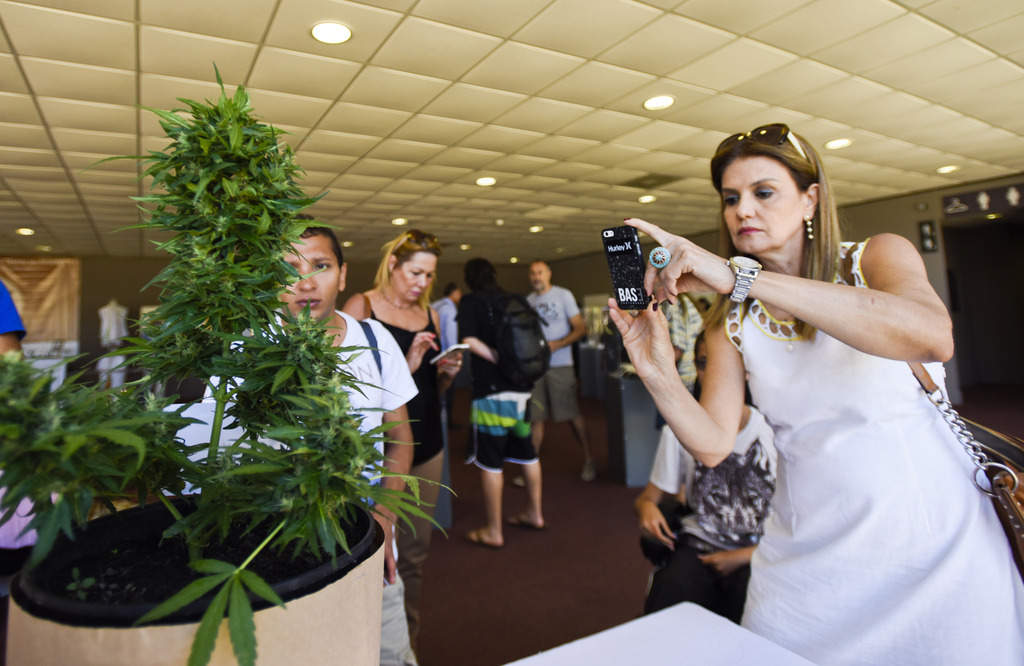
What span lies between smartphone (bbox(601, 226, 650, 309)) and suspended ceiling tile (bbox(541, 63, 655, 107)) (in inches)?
115

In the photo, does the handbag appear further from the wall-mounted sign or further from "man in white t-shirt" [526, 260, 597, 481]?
the wall-mounted sign

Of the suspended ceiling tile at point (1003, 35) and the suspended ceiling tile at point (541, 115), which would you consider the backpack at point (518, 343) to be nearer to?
the suspended ceiling tile at point (541, 115)

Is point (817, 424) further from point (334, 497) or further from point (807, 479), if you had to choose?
point (334, 497)

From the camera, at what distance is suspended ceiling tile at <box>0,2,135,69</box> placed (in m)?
2.57

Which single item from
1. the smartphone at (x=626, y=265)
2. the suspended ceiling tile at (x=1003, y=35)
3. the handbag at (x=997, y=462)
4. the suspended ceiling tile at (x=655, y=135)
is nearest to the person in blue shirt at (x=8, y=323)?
the smartphone at (x=626, y=265)

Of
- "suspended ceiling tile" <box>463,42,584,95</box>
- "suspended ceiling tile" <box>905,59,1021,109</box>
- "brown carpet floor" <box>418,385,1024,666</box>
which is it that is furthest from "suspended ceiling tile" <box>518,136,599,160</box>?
"brown carpet floor" <box>418,385,1024,666</box>

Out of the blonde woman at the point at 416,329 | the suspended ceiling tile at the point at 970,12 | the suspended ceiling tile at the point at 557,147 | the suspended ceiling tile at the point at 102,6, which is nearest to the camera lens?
the blonde woman at the point at 416,329

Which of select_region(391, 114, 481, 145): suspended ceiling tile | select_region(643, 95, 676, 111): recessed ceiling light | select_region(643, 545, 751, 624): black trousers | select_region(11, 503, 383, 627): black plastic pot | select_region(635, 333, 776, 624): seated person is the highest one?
select_region(391, 114, 481, 145): suspended ceiling tile

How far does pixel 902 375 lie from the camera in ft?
3.04

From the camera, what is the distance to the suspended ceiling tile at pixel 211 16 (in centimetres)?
256

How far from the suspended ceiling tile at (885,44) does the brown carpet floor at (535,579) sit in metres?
3.25

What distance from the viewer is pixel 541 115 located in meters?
4.28

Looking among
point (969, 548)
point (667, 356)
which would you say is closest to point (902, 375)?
point (969, 548)

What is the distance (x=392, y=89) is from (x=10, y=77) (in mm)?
2216
